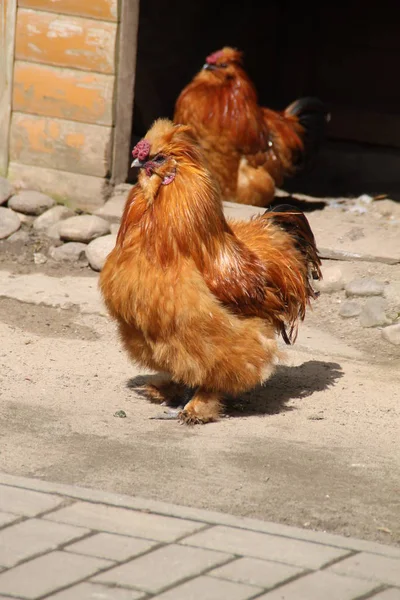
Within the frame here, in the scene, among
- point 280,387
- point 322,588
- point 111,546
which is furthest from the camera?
point 280,387

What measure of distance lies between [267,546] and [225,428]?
152 centimetres

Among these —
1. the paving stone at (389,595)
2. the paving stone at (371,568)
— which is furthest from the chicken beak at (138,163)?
the paving stone at (389,595)

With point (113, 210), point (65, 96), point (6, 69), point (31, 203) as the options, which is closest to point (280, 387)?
point (113, 210)

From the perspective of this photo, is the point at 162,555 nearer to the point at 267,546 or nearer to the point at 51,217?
the point at 267,546

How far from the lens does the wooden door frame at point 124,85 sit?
8680 mm

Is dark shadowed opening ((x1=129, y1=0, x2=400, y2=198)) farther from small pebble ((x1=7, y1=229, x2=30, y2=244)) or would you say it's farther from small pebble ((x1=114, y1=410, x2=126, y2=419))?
small pebble ((x1=114, y1=410, x2=126, y2=419))

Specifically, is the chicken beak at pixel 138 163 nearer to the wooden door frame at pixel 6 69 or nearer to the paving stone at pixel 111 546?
the paving stone at pixel 111 546

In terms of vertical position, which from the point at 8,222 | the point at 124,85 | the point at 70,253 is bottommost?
the point at 70,253

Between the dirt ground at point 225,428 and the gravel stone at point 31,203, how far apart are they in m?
1.64

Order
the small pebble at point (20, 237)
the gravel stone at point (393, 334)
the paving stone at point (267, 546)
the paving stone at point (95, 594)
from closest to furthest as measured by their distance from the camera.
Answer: the paving stone at point (95, 594) < the paving stone at point (267, 546) < the gravel stone at point (393, 334) < the small pebble at point (20, 237)

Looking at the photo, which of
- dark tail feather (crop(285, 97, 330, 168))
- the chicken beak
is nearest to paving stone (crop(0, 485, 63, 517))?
the chicken beak

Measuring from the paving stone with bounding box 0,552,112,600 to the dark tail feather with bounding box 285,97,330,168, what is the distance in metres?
6.98

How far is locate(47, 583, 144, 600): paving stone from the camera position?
3.52 meters

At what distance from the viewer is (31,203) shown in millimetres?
9102
